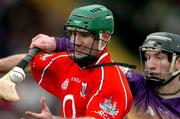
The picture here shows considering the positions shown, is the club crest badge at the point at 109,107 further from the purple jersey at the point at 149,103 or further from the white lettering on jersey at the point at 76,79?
the purple jersey at the point at 149,103

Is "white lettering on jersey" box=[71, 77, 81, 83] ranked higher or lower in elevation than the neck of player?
higher

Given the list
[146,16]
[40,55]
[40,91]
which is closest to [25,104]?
[40,91]

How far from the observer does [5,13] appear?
9844 mm

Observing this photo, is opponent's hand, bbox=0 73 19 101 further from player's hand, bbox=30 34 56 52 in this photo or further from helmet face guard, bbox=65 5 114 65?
helmet face guard, bbox=65 5 114 65

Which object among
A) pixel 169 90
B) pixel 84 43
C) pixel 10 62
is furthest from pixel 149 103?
pixel 10 62

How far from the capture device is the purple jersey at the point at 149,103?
19.9 feet

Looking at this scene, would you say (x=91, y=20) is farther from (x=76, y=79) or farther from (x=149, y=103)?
(x=149, y=103)

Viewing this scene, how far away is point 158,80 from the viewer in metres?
6.03

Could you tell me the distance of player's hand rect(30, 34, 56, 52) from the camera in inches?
227

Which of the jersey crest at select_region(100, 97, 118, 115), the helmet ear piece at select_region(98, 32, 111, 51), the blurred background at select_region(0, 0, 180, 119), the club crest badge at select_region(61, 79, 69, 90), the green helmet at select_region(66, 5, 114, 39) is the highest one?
the green helmet at select_region(66, 5, 114, 39)

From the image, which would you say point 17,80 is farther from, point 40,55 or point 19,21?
point 19,21

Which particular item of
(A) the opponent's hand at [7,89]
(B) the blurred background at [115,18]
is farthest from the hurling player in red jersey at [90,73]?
(B) the blurred background at [115,18]

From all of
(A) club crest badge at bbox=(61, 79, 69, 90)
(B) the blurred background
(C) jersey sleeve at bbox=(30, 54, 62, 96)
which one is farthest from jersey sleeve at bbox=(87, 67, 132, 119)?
(B) the blurred background

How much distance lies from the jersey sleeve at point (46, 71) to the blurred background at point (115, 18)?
3.47 metres
